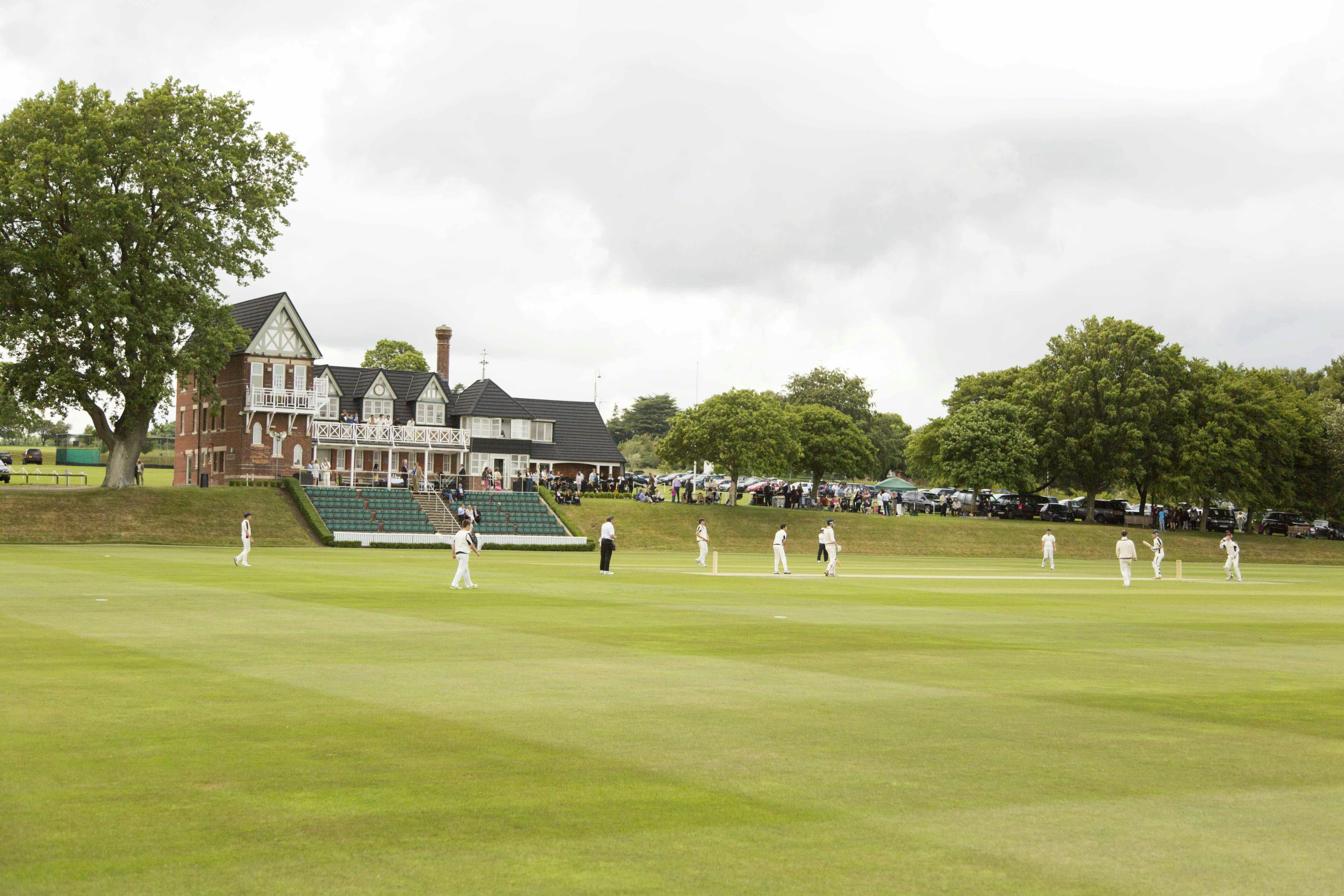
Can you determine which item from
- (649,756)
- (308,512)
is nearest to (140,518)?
(308,512)

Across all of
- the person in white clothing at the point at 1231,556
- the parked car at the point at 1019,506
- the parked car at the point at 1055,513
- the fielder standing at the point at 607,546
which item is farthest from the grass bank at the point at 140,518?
the parked car at the point at 1055,513

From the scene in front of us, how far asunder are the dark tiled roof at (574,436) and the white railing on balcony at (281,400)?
21.4 m

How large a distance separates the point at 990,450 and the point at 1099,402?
32.0 ft

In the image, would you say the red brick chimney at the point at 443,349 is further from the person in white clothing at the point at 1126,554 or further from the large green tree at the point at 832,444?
the person in white clothing at the point at 1126,554

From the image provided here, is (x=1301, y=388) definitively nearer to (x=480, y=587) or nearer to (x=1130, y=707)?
(x=480, y=587)

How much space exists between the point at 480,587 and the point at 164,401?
38.2 meters

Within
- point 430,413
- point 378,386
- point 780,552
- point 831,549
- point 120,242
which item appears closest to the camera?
point 831,549

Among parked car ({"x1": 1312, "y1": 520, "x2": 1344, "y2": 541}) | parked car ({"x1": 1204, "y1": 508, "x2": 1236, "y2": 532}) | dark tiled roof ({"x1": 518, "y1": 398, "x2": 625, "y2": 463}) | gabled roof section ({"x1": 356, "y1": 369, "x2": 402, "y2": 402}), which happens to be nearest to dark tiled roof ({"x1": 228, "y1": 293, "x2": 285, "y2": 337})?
gabled roof section ({"x1": 356, "y1": 369, "x2": 402, "y2": 402})

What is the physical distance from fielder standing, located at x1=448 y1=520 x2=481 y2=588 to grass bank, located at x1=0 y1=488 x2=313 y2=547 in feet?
101

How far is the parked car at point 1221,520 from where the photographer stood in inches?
3342

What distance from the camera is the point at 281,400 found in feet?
247

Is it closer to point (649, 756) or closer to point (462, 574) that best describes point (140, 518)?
point (462, 574)

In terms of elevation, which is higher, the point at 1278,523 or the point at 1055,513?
the point at 1055,513

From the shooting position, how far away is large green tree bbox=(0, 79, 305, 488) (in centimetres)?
5512
